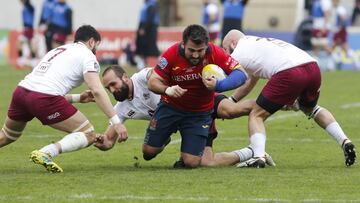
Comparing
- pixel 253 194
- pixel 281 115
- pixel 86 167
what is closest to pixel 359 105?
pixel 281 115

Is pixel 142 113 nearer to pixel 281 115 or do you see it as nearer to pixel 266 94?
pixel 266 94

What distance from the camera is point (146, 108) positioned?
11.3 meters

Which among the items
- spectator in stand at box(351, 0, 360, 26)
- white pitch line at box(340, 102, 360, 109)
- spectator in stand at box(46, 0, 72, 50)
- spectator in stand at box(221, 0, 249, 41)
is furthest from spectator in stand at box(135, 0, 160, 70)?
spectator in stand at box(351, 0, 360, 26)

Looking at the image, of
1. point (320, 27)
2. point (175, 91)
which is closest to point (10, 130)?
point (175, 91)

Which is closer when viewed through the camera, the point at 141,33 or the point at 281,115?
the point at 281,115

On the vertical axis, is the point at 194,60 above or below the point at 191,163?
above

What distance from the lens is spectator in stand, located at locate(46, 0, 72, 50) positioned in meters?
28.3

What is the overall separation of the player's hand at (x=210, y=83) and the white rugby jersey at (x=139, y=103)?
1112mm

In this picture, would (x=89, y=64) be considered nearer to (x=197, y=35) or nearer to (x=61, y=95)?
(x=61, y=95)

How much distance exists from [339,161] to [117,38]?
70.1ft

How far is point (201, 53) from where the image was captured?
1006 cm

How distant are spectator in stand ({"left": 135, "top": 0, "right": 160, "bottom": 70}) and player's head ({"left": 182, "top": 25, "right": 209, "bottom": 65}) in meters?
18.2

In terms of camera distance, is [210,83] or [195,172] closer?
[210,83]

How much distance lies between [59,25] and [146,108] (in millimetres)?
17448
